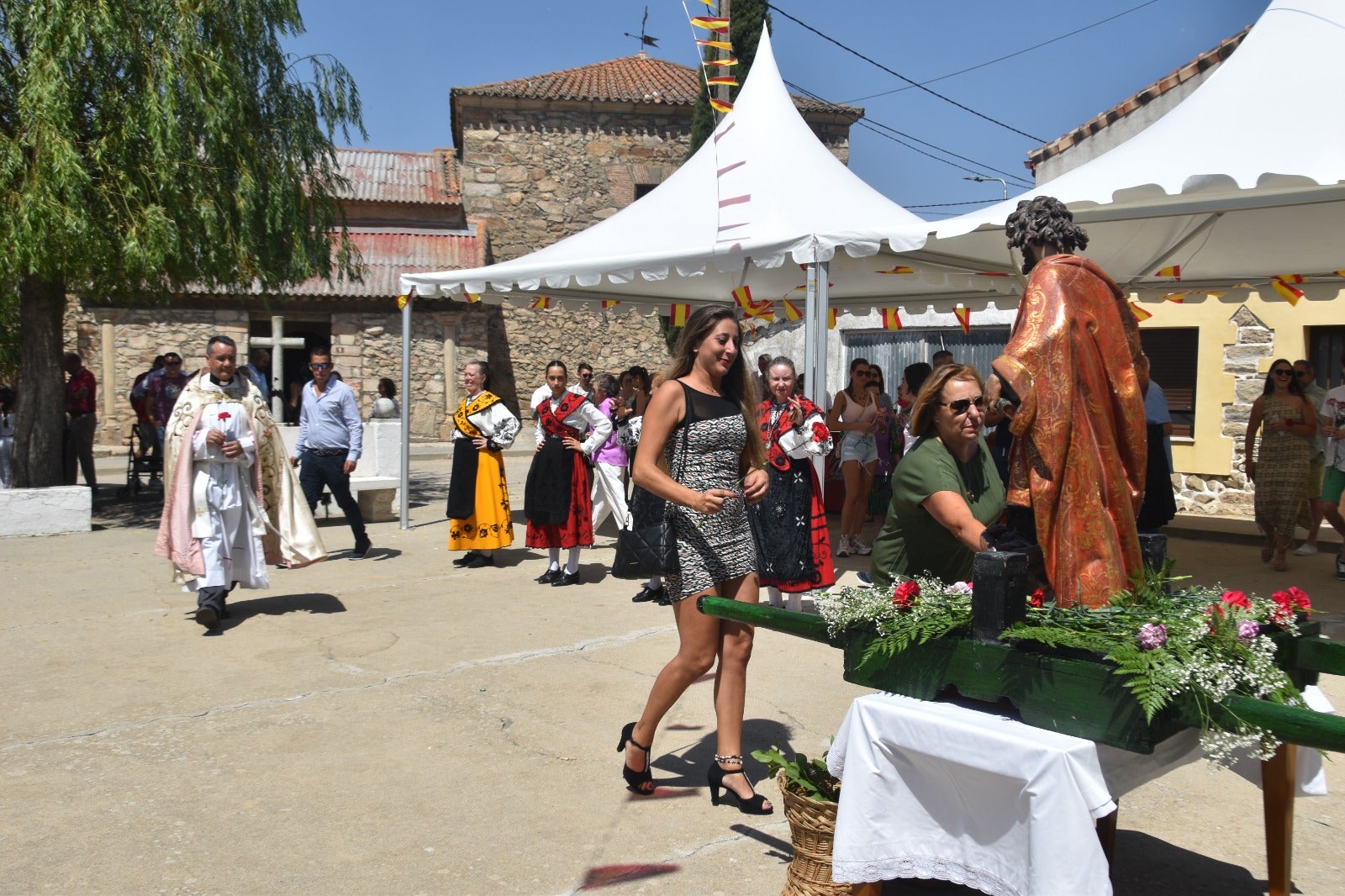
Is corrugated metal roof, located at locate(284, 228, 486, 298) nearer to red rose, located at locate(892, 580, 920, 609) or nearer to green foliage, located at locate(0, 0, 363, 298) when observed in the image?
green foliage, located at locate(0, 0, 363, 298)

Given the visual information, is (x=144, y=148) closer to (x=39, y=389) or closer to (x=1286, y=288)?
(x=39, y=389)

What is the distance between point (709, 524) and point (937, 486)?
3.02ft

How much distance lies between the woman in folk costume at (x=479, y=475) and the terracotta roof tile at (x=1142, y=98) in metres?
9.20

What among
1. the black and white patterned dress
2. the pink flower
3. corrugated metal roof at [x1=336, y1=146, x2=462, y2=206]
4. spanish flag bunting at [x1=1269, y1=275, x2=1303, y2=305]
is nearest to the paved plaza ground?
the black and white patterned dress

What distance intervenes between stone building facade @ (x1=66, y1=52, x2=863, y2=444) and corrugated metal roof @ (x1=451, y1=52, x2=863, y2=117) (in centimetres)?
5

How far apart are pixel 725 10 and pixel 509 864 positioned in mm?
9146

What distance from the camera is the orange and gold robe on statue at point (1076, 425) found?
2.79 meters

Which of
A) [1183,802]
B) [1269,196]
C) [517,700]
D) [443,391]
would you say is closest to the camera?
[1183,802]

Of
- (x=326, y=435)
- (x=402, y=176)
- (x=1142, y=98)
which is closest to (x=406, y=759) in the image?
(x=326, y=435)

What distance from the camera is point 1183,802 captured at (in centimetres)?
403

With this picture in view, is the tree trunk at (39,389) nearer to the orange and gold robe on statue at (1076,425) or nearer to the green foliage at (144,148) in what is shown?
the green foliage at (144,148)

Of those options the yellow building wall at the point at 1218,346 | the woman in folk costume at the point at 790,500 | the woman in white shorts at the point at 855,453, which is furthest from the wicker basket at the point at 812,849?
the yellow building wall at the point at 1218,346

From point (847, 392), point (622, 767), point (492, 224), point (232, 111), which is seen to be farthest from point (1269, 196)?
point (492, 224)

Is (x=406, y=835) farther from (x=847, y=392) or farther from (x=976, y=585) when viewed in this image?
(x=847, y=392)
